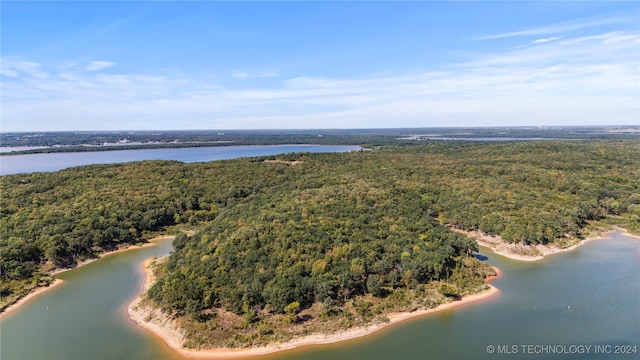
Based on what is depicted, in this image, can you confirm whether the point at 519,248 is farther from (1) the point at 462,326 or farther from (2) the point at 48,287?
(2) the point at 48,287

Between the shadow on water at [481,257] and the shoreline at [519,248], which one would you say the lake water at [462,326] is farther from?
the shoreline at [519,248]

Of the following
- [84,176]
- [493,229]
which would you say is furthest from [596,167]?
[84,176]

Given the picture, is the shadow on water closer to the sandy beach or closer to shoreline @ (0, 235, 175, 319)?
shoreline @ (0, 235, 175, 319)

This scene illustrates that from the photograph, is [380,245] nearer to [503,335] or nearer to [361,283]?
[361,283]

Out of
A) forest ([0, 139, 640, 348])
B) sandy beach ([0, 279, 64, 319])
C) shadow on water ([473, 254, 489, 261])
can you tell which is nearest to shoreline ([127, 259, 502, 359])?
forest ([0, 139, 640, 348])

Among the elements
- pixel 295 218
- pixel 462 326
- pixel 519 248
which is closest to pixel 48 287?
pixel 295 218

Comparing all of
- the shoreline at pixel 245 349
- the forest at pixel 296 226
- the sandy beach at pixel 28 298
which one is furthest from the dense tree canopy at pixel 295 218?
the sandy beach at pixel 28 298
